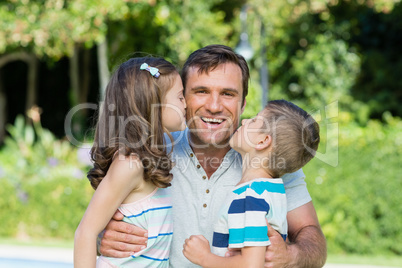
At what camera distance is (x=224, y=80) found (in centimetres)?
273

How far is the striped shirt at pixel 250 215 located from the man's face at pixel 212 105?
44cm

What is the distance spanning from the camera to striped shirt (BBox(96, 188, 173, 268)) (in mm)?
2395

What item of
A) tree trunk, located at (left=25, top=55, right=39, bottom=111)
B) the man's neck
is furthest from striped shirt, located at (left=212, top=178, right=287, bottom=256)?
tree trunk, located at (left=25, top=55, right=39, bottom=111)

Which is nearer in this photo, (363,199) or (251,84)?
(251,84)

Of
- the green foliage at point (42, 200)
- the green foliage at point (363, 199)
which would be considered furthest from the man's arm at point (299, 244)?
the green foliage at point (42, 200)

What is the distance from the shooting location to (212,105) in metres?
2.70

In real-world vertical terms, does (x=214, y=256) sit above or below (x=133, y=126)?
below

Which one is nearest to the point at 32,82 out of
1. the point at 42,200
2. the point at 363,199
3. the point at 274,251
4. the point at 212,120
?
the point at 42,200

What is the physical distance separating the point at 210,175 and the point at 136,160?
47cm

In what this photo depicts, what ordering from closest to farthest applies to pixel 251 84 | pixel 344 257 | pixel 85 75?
pixel 251 84
pixel 344 257
pixel 85 75

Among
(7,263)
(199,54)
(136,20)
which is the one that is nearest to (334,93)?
(136,20)

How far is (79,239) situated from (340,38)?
12.6 m

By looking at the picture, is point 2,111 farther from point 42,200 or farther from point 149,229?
point 149,229

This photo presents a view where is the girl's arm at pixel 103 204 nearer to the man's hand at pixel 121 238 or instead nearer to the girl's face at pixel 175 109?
the man's hand at pixel 121 238
